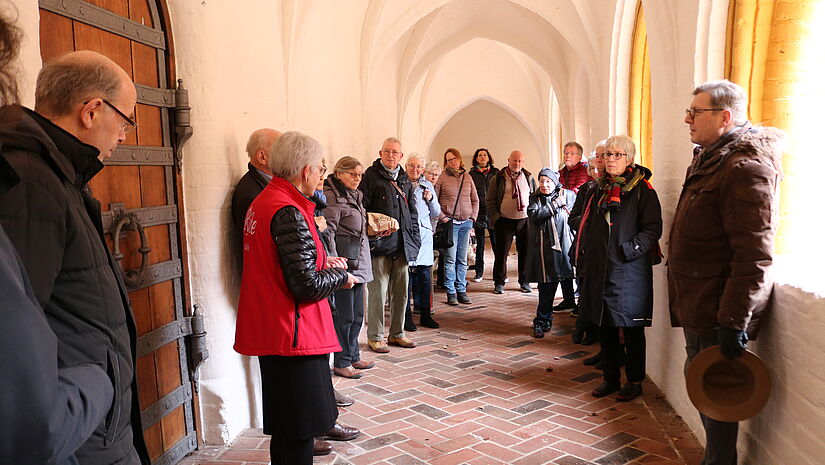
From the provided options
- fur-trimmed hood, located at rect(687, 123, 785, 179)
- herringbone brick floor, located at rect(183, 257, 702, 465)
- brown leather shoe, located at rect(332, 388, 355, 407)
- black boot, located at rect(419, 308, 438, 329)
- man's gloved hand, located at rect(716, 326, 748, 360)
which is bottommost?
herringbone brick floor, located at rect(183, 257, 702, 465)

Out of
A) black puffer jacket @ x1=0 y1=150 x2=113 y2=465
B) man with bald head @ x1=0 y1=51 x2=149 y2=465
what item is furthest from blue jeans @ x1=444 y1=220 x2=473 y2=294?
black puffer jacket @ x1=0 y1=150 x2=113 y2=465

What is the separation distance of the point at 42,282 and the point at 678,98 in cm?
381

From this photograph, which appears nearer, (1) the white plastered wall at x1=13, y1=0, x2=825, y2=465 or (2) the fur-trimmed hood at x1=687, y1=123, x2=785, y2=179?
(1) the white plastered wall at x1=13, y1=0, x2=825, y2=465

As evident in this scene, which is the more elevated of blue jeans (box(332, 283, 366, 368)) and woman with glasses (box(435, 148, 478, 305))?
woman with glasses (box(435, 148, 478, 305))

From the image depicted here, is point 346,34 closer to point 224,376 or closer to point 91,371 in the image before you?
point 224,376

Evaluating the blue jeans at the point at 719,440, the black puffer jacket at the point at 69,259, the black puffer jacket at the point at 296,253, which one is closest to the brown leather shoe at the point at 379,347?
the black puffer jacket at the point at 296,253

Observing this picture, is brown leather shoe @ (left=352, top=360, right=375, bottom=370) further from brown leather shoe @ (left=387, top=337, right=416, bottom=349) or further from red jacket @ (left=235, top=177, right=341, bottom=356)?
red jacket @ (left=235, top=177, right=341, bottom=356)

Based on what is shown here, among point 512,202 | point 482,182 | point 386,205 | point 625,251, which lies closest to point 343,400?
point 386,205

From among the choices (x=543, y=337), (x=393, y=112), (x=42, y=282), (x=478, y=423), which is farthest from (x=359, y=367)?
(x=393, y=112)

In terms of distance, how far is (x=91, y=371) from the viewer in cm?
113

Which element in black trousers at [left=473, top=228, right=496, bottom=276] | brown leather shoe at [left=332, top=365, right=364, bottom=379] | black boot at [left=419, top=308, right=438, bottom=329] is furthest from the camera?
black trousers at [left=473, top=228, right=496, bottom=276]

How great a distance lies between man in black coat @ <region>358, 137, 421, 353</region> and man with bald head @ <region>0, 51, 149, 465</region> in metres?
3.60

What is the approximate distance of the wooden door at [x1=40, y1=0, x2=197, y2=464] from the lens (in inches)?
111

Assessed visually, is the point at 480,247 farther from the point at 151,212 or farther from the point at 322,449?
the point at 151,212
